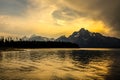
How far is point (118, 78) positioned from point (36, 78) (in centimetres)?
1639

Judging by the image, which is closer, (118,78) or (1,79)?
(1,79)

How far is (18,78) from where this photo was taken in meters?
40.8

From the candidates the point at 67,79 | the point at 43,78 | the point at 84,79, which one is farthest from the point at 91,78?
the point at 43,78

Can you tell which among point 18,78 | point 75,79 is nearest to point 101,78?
point 75,79

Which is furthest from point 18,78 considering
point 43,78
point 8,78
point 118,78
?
point 118,78

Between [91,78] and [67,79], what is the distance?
4989 mm

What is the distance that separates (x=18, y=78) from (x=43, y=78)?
15.7ft

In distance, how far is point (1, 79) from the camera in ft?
129

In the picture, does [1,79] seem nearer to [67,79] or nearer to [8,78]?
[8,78]

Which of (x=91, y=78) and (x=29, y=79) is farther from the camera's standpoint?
(x=91, y=78)

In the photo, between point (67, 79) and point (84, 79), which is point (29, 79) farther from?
point (84, 79)

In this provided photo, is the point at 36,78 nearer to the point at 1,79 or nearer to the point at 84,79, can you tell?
the point at 1,79

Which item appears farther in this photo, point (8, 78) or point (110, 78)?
point (110, 78)

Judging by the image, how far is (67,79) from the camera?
136 feet
